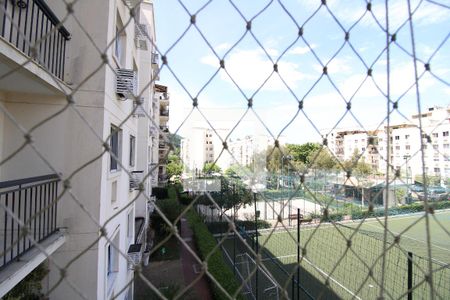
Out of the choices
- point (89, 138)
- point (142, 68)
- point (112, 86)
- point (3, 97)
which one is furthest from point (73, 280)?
point (142, 68)

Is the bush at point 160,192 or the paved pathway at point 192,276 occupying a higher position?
the bush at point 160,192

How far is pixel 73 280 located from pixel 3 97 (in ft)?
5.26

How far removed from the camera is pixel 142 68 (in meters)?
8.59

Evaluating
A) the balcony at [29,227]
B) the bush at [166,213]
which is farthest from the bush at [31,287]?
the bush at [166,213]

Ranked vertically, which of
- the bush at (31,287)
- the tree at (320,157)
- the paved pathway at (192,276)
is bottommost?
the paved pathway at (192,276)

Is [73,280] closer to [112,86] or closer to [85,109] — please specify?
[85,109]

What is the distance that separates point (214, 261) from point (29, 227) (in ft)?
14.9

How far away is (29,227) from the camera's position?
4.74 ft

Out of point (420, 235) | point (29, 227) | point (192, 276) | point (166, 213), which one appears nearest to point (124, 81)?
point (29, 227)

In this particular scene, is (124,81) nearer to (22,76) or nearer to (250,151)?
(22,76)

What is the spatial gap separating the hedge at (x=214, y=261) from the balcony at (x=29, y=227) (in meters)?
1.46

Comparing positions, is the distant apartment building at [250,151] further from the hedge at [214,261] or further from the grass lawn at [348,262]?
the grass lawn at [348,262]

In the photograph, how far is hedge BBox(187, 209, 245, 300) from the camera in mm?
4650

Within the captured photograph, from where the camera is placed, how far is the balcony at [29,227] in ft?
5.06
